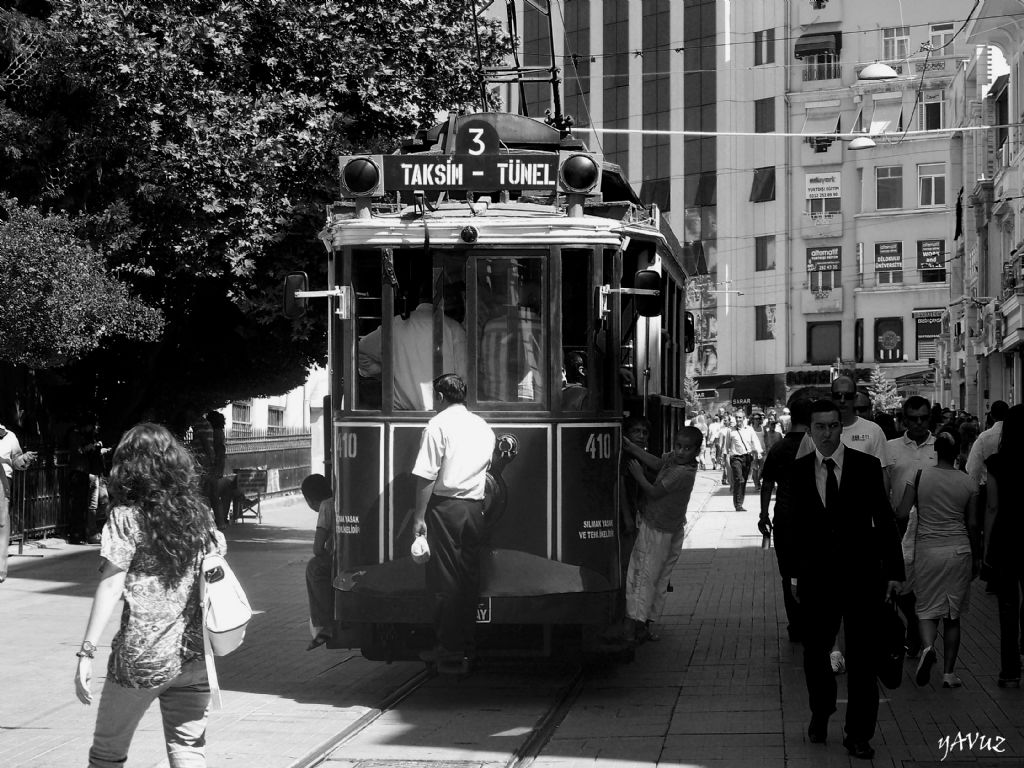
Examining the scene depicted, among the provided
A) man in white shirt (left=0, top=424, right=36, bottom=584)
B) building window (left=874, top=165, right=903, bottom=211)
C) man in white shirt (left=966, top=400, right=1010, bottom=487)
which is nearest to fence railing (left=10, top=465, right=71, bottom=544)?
man in white shirt (left=0, top=424, right=36, bottom=584)

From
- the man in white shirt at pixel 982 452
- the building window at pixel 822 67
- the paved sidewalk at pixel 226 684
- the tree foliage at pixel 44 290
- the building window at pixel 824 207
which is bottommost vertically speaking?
the paved sidewalk at pixel 226 684

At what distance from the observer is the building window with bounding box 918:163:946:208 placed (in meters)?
60.5

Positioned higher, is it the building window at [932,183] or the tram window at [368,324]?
the building window at [932,183]

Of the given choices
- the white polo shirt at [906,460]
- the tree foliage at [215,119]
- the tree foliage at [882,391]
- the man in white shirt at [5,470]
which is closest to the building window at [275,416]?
the tree foliage at [215,119]

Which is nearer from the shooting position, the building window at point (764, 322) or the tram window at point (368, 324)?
the tram window at point (368, 324)

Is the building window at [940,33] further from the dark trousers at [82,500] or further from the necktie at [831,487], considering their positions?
the necktie at [831,487]

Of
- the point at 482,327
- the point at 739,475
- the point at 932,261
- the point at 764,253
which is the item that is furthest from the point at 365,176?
the point at 764,253

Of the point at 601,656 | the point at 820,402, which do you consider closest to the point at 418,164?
the point at 820,402

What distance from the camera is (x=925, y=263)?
6028cm

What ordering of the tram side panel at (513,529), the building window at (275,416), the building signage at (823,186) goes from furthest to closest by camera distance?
the building signage at (823,186) < the building window at (275,416) < the tram side panel at (513,529)

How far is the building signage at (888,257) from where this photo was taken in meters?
60.8

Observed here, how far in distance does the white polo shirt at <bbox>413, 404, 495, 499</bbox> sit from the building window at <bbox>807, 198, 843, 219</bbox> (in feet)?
180

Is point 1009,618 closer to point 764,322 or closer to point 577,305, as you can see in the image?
point 577,305

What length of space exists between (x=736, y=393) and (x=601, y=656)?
55.2m
